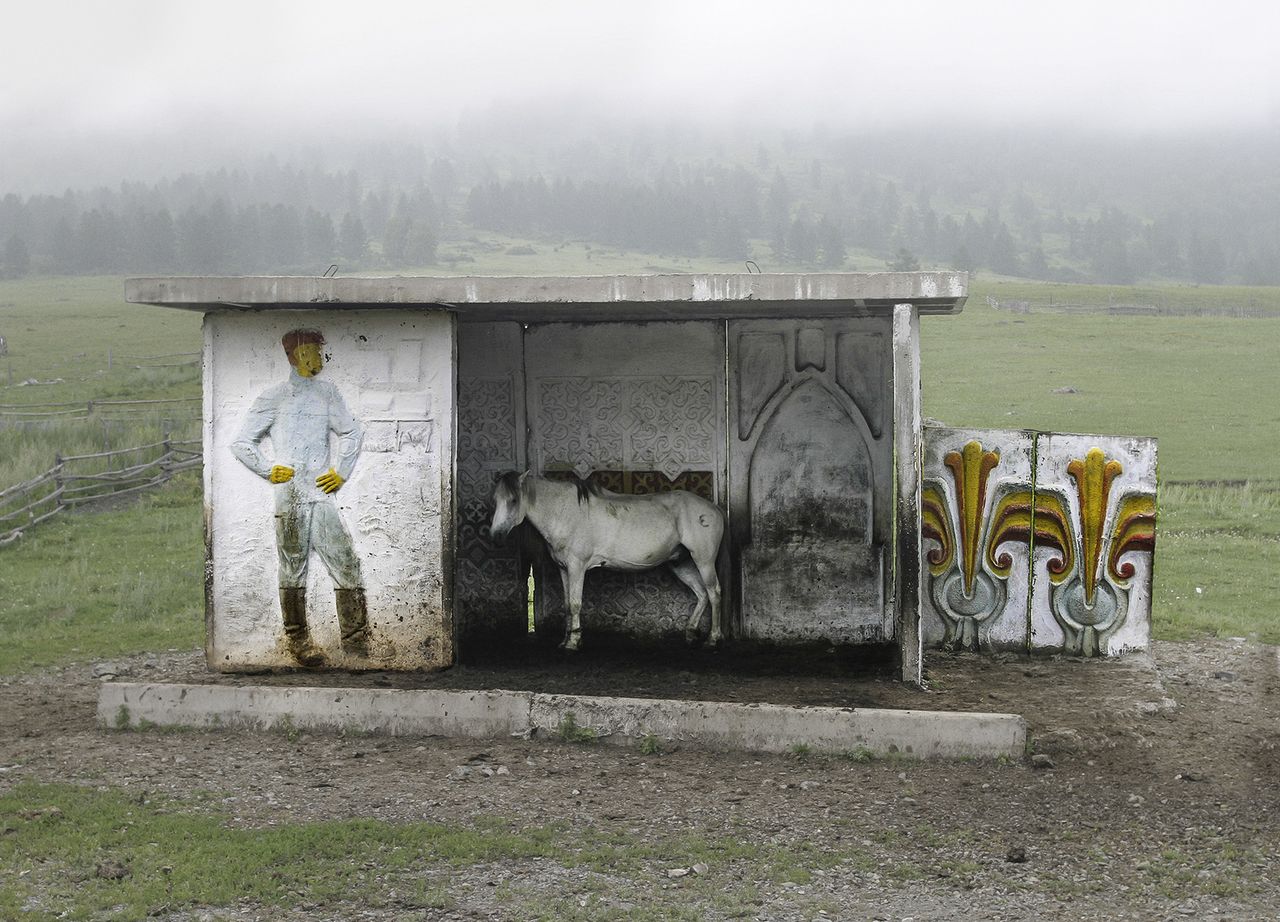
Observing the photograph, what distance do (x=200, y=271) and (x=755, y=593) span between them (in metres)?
116

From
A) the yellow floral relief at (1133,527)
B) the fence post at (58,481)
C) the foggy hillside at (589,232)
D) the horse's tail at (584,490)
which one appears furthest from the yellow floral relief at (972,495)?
the foggy hillside at (589,232)

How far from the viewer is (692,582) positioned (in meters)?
10.9

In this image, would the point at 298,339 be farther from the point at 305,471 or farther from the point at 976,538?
the point at 976,538

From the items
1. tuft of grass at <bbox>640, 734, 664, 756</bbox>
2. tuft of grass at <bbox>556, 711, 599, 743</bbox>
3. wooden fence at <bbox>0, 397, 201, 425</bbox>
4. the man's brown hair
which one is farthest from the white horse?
wooden fence at <bbox>0, 397, 201, 425</bbox>

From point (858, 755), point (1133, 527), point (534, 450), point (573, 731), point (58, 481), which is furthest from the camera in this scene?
point (58, 481)

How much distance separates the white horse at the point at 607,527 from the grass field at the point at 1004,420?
390 cm

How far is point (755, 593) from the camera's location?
440 inches

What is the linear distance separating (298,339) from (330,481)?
1.01 meters

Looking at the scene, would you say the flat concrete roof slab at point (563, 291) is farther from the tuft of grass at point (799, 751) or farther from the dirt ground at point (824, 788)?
the tuft of grass at point (799, 751)

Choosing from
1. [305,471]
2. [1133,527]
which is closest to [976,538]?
[1133,527]

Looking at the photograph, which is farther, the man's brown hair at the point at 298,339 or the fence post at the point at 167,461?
the fence post at the point at 167,461

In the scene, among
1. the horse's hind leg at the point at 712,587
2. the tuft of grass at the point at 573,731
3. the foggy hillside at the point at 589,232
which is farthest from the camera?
the foggy hillside at the point at 589,232

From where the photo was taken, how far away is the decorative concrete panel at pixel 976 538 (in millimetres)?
10453

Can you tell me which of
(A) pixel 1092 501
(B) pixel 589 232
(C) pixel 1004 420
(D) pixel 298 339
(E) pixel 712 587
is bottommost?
(E) pixel 712 587
